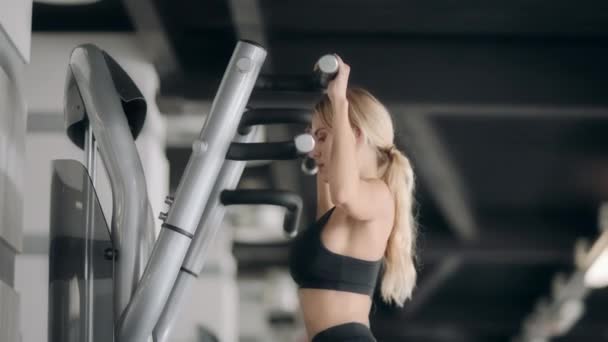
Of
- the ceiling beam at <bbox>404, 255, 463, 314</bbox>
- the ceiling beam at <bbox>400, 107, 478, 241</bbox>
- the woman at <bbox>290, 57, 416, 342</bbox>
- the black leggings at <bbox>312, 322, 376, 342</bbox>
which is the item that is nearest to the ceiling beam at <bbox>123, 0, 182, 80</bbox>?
the ceiling beam at <bbox>400, 107, 478, 241</bbox>

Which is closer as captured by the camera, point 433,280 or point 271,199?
point 271,199

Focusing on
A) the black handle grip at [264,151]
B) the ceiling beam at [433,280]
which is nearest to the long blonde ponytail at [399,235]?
the black handle grip at [264,151]

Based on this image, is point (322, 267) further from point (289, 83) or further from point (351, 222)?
point (289, 83)

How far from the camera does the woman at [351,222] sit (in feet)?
8.03

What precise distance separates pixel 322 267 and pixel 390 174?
31 centimetres

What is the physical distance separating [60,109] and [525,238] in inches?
176

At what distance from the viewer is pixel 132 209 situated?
2514 mm

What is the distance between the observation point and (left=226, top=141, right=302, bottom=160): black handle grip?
7.72ft

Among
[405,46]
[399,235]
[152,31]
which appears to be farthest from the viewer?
[405,46]

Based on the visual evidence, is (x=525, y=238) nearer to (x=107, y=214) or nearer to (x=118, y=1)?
(x=118, y=1)

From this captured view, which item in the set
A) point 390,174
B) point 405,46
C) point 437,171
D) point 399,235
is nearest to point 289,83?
point 390,174

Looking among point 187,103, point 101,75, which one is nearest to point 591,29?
point 187,103

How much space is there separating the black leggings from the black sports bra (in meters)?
0.08

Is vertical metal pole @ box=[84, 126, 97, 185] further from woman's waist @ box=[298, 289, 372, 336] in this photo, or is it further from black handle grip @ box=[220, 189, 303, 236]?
woman's waist @ box=[298, 289, 372, 336]
